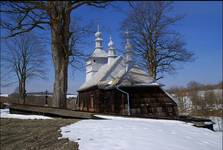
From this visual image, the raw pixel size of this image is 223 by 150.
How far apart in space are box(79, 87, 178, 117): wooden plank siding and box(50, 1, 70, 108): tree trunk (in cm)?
820

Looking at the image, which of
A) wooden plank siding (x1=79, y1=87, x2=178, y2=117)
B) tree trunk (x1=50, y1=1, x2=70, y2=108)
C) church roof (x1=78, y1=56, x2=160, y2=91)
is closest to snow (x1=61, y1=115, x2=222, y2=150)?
tree trunk (x1=50, y1=1, x2=70, y2=108)

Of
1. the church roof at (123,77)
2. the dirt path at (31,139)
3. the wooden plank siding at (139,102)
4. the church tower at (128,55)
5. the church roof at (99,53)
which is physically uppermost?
the church roof at (99,53)

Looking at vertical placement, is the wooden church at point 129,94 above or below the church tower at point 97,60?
below

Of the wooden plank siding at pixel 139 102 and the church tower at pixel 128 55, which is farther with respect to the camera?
the church tower at pixel 128 55

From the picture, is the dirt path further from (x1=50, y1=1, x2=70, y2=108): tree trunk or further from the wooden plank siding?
the wooden plank siding

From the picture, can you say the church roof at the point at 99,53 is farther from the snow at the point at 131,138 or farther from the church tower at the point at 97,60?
the snow at the point at 131,138

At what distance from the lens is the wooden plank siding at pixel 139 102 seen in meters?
25.5

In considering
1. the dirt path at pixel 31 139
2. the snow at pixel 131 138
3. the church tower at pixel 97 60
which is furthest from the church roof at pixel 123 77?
the snow at pixel 131 138

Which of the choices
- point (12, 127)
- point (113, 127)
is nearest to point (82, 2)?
point (12, 127)

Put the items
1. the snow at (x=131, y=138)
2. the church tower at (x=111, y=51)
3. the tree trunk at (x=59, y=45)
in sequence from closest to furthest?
the snow at (x=131, y=138), the tree trunk at (x=59, y=45), the church tower at (x=111, y=51)

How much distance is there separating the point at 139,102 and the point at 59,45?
10350mm

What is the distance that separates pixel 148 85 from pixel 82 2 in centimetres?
1052

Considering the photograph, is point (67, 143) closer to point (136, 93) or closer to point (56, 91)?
point (56, 91)

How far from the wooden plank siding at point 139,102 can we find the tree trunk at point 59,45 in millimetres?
8202
